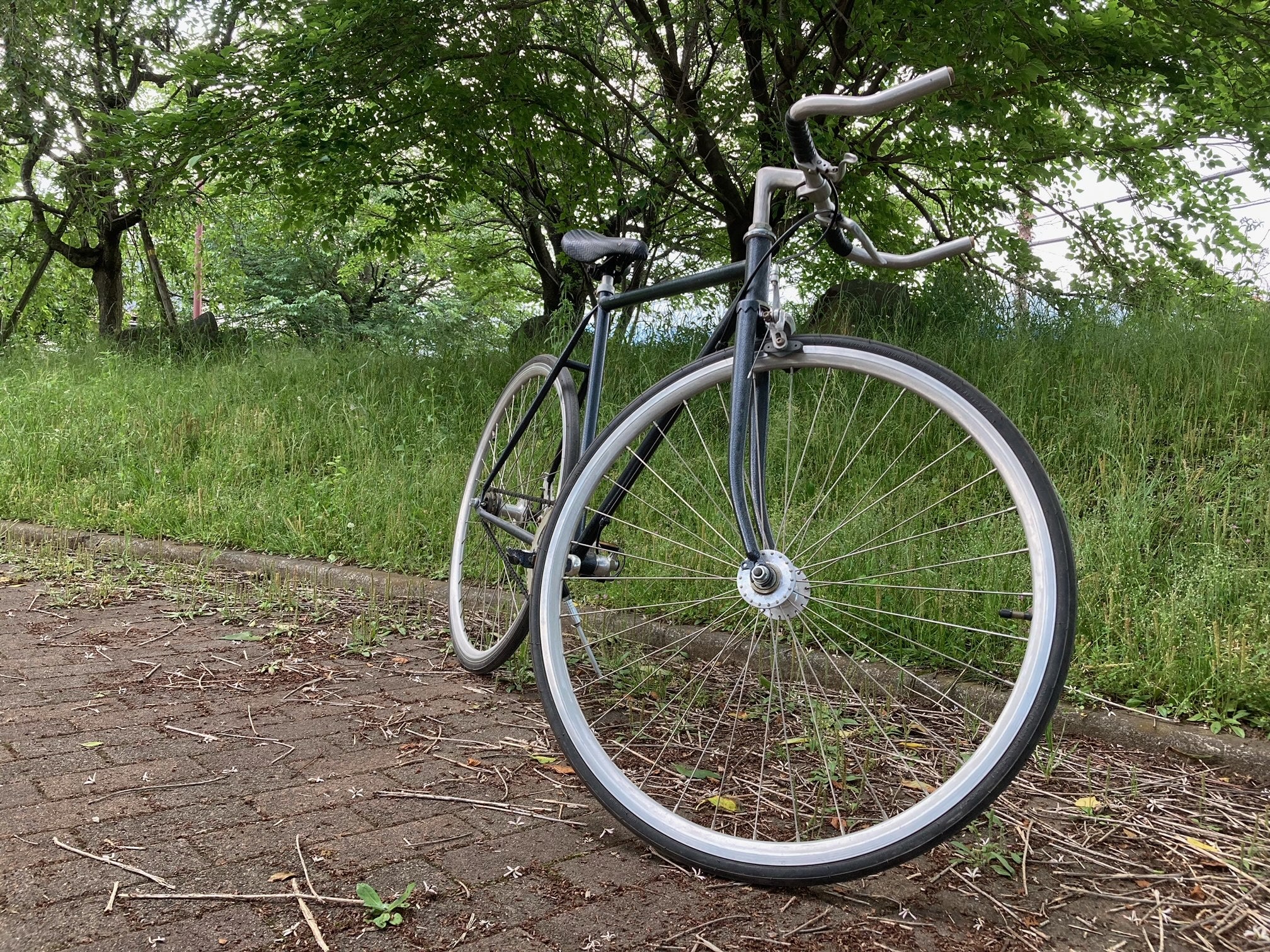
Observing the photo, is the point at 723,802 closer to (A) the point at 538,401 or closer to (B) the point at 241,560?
(A) the point at 538,401

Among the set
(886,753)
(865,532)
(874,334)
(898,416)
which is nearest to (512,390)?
(865,532)

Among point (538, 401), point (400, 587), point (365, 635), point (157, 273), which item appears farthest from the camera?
point (157, 273)

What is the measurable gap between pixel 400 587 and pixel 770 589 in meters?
2.79

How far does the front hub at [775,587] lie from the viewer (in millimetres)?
2016

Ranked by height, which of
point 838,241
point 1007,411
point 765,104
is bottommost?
point 1007,411

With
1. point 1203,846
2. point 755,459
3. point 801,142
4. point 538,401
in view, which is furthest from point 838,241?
point 1203,846

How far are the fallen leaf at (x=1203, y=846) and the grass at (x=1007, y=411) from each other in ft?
2.24

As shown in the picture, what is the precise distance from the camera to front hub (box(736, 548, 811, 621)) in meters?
2.02

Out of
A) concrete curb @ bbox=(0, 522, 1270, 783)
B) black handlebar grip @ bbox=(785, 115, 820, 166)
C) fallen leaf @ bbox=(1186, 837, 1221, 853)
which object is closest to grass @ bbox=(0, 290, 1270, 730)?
concrete curb @ bbox=(0, 522, 1270, 783)

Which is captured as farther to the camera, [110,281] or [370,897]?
[110,281]

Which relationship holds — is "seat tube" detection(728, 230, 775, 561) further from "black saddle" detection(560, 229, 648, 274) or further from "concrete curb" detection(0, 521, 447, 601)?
"concrete curb" detection(0, 521, 447, 601)

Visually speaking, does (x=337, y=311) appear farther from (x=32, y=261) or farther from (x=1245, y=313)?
(x=1245, y=313)

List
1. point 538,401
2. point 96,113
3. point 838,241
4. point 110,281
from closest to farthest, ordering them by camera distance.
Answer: point 838,241 < point 538,401 < point 96,113 < point 110,281

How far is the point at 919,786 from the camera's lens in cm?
242
